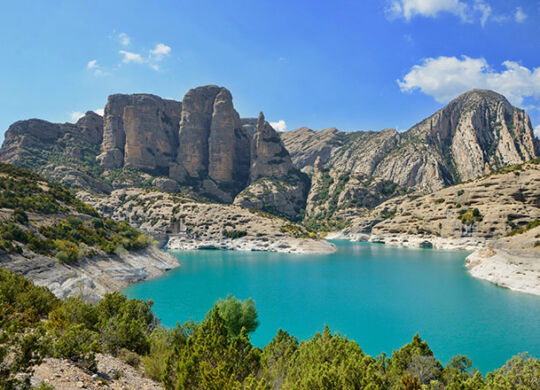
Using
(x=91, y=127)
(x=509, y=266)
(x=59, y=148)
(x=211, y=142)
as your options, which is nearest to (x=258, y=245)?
(x=509, y=266)

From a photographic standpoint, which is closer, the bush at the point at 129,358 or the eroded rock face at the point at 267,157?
the bush at the point at 129,358

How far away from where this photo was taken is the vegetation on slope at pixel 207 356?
940 centimetres

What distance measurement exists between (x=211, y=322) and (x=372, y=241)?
116 m

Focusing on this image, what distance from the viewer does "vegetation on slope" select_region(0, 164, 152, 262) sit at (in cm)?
3712

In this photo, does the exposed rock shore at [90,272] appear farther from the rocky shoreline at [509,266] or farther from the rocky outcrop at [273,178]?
the rocky outcrop at [273,178]

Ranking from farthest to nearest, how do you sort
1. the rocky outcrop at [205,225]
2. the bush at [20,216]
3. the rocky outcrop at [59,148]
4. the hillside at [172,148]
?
the hillside at [172,148]
the rocky outcrop at [59,148]
the rocky outcrop at [205,225]
the bush at [20,216]

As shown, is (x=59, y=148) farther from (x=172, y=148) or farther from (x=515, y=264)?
(x=515, y=264)

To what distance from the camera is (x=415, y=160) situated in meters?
190

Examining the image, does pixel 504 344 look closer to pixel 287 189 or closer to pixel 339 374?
pixel 339 374

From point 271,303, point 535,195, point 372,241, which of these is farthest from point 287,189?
point 271,303

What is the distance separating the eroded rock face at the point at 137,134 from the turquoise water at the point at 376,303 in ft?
384

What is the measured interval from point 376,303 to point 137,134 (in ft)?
514

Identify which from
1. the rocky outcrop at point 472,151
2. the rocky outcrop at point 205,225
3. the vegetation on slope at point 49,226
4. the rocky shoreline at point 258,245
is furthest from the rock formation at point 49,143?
the rocky outcrop at point 472,151

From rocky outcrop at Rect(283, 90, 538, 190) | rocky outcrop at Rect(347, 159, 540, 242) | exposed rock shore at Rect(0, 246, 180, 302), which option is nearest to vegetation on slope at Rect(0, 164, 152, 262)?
exposed rock shore at Rect(0, 246, 180, 302)
